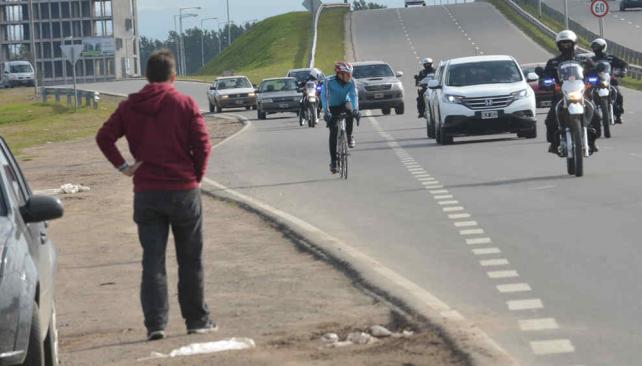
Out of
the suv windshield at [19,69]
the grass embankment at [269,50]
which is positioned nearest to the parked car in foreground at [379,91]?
the grass embankment at [269,50]

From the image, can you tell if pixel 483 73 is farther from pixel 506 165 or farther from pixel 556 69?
pixel 556 69

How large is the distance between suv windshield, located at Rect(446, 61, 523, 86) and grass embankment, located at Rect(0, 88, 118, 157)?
1181 centimetres

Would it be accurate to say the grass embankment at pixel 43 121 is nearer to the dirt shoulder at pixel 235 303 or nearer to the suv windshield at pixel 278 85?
the suv windshield at pixel 278 85

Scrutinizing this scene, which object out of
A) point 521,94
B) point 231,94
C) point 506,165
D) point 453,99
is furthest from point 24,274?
point 231,94

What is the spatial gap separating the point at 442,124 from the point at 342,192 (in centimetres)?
1088

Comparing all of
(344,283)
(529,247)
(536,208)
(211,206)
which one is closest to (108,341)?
(344,283)

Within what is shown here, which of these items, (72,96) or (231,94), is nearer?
(231,94)

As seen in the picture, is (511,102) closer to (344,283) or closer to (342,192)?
(342,192)

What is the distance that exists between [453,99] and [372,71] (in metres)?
20.3

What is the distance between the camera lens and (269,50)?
393 feet

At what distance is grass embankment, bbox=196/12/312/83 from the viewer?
106 meters

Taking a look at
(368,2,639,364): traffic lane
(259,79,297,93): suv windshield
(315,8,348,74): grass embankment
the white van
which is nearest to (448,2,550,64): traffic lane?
(315,8,348,74): grass embankment

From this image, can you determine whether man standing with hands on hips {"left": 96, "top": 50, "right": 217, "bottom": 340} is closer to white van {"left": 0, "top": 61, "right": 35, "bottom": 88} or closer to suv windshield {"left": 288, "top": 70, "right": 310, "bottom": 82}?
suv windshield {"left": 288, "top": 70, "right": 310, "bottom": 82}

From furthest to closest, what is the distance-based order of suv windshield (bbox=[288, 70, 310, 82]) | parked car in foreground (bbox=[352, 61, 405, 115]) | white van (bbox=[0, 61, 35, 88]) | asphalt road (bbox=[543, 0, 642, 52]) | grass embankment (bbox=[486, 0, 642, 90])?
Result: white van (bbox=[0, 61, 35, 88]) < asphalt road (bbox=[543, 0, 642, 52]) < grass embankment (bbox=[486, 0, 642, 90]) < suv windshield (bbox=[288, 70, 310, 82]) < parked car in foreground (bbox=[352, 61, 405, 115])
